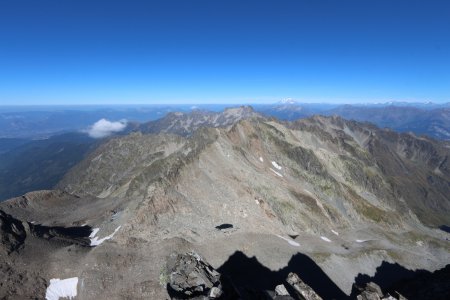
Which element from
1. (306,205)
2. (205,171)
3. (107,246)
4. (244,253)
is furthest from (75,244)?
(306,205)

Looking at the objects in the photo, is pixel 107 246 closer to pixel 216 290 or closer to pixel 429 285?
pixel 216 290

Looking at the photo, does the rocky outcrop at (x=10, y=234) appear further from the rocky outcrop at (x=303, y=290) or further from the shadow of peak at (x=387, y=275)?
the shadow of peak at (x=387, y=275)

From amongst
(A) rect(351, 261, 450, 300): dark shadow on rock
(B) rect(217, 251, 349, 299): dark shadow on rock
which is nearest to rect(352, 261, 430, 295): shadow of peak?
(A) rect(351, 261, 450, 300): dark shadow on rock

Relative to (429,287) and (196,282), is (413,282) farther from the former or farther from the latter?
(196,282)

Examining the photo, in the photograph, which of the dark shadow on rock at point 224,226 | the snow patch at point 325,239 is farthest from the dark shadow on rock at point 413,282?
the dark shadow on rock at point 224,226

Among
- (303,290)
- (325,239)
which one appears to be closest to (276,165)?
(325,239)

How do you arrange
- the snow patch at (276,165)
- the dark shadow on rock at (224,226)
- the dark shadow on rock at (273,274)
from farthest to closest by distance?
the snow patch at (276,165) < the dark shadow on rock at (224,226) < the dark shadow on rock at (273,274)
